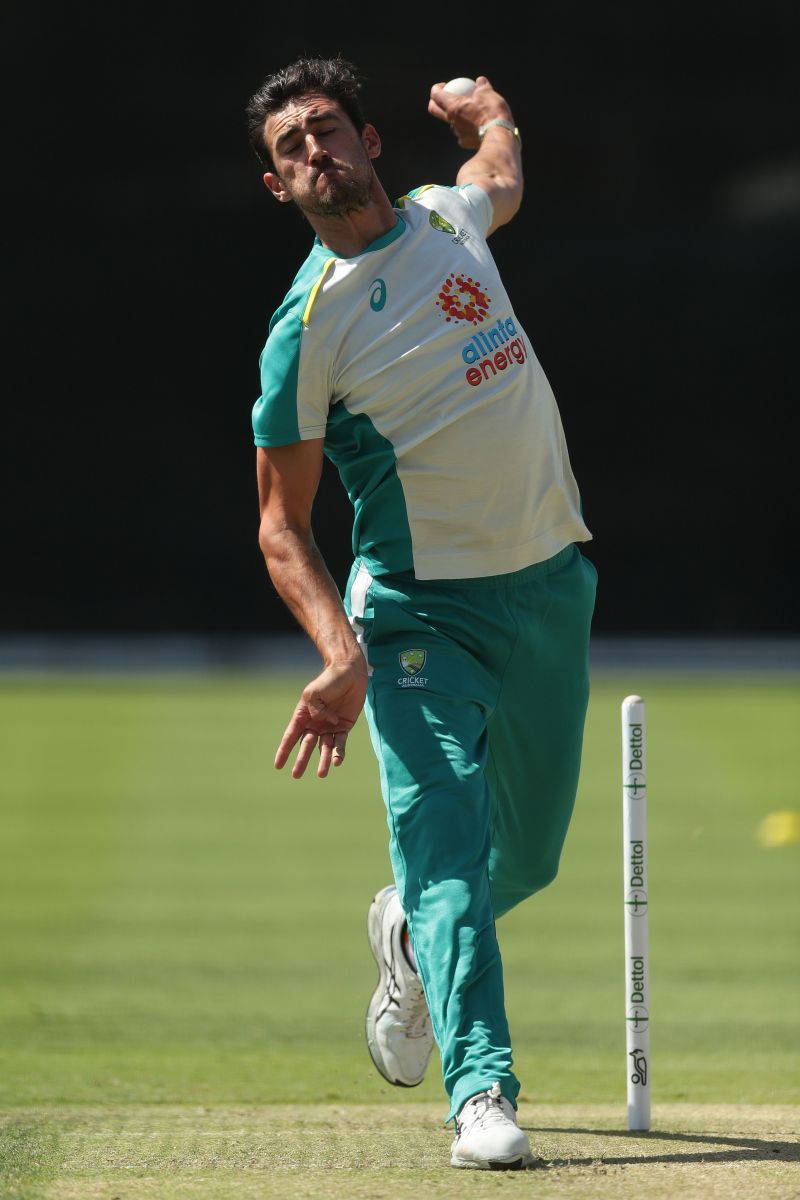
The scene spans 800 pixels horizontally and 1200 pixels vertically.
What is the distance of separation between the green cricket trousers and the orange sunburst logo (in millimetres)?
527

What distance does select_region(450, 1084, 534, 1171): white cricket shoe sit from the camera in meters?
3.13

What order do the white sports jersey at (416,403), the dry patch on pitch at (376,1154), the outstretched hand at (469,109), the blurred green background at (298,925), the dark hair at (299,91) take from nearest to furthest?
the dry patch on pitch at (376,1154) < the white sports jersey at (416,403) < the dark hair at (299,91) < the outstretched hand at (469,109) < the blurred green background at (298,925)

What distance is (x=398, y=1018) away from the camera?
397cm

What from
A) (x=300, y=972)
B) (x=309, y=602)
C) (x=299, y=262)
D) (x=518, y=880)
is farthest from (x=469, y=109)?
(x=299, y=262)

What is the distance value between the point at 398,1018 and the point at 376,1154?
61cm

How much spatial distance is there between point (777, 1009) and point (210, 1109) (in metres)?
2.13

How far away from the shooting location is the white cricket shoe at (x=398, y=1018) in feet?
13.0

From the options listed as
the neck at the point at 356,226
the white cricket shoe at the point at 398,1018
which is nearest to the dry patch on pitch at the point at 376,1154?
the white cricket shoe at the point at 398,1018

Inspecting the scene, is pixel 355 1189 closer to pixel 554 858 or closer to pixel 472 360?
pixel 554 858

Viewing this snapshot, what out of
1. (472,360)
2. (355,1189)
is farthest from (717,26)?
(355,1189)

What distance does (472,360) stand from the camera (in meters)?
3.63

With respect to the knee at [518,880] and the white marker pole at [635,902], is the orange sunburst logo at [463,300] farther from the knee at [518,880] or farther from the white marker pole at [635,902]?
the knee at [518,880]

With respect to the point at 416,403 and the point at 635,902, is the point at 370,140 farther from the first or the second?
the point at 635,902

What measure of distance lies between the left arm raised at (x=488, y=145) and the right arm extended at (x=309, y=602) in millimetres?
865
